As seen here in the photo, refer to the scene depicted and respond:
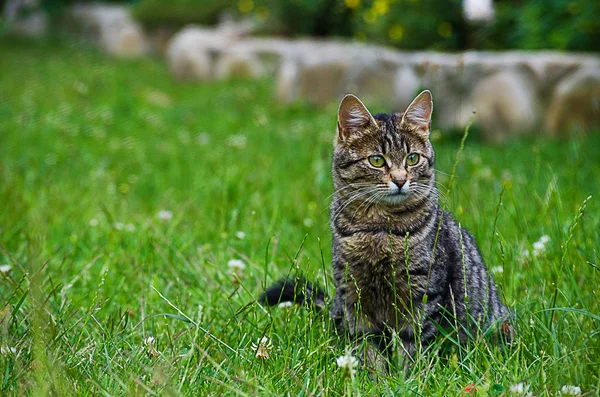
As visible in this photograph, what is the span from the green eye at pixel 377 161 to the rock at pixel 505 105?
411 centimetres

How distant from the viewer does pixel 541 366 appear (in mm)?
2143

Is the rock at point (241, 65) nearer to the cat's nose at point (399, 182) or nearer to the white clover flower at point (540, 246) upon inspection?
the white clover flower at point (540, 246)

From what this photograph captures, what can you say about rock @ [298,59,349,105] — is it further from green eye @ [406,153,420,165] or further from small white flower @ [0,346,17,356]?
small white flower @ [0,346,17,356]

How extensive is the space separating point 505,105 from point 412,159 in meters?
4.23

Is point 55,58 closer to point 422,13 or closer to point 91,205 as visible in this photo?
point 422,13

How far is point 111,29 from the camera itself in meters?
14.1

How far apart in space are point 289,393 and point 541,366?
73 centimetres

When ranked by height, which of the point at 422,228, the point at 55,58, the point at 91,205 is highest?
the point at 422,228

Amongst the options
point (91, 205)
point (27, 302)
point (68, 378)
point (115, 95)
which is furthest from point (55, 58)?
point (68, 378)

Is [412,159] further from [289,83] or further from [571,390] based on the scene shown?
[289,83]

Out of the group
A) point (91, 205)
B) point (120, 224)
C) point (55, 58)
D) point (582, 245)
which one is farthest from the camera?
point (55, 58)

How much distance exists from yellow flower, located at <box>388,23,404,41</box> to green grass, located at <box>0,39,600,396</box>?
4.48 ft

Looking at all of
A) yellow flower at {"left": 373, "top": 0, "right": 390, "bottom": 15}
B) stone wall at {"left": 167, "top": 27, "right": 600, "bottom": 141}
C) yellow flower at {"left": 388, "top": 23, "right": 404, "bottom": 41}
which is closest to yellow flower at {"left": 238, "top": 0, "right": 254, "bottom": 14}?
yellow flower at {"left": 373, "top": 0, "right": 390, "bottom": 15}

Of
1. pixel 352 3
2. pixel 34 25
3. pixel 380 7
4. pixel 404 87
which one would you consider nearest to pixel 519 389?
pixel 404 87
